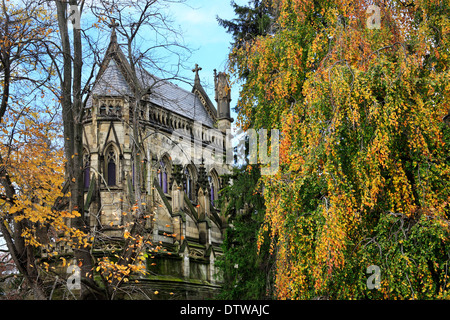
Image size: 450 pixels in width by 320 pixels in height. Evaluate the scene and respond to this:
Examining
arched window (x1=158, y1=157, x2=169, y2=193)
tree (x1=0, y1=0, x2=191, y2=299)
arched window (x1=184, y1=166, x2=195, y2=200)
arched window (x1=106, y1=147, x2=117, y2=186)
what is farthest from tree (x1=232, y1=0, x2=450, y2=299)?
arched window (x1=184, y1=166, x2=195, y2=200)

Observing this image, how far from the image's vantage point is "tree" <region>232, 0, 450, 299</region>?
25.4 feet

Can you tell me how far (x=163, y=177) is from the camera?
26281mm

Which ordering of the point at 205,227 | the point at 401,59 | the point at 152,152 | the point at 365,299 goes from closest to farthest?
the point at 365,299 < the point at 401,59 < the point at 205,227 < the point at 152,152

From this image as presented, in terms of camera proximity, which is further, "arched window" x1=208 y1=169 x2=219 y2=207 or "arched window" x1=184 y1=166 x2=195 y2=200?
"arched window" x1=208 y1=169 x2=219 y2=207

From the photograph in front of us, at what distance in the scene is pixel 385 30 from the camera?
1028 cm

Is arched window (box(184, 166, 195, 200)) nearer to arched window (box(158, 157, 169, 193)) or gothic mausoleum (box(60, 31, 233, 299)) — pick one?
gothic mausoleum (box(60, 31, 233, 299))

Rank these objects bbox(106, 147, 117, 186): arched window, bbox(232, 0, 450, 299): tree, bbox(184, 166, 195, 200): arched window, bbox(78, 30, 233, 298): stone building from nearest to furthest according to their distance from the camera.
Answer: bbox(232, 0, 450, 299): tree < bbox(78, 30, 233, 298): stone building < bbox(106, 147, 117, 186): arched window < bbox(184, 166, 195, 200): arched window

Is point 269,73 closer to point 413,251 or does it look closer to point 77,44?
point 77,44

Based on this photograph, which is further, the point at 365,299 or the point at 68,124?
the point at 68,124

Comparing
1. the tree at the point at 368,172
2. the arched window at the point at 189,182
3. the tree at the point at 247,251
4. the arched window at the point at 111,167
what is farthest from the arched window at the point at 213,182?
the tree at the point at 368,172

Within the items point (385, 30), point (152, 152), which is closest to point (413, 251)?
point (385, 30)

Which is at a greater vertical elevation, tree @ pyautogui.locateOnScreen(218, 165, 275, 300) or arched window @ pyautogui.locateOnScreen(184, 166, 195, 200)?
arched window @ pyautogui.locateOnScreen(184, 166, 195, 200)

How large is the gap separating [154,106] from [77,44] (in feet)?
48.6
